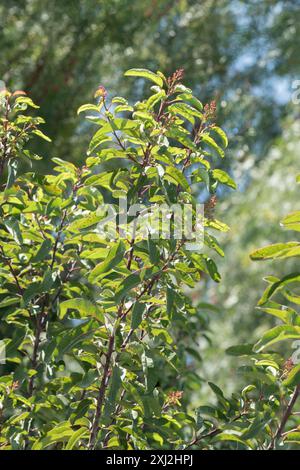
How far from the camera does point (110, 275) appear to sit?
1.69 m

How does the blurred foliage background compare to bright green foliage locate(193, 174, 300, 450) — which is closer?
bright green foliage locate(193, 174, 300, 450)

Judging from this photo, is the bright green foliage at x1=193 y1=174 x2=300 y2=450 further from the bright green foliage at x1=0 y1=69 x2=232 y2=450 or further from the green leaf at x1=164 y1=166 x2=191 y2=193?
the green leaf at x1=164 y1=166 x2=191 y2=193

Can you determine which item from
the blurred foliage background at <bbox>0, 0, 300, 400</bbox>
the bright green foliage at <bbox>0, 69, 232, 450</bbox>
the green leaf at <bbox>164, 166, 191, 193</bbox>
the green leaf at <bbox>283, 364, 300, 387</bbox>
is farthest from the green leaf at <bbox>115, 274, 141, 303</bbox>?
the blurred foliage background at <bbox>0, 0, 300, 400</bbox>

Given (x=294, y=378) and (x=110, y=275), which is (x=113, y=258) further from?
(x=294, y=378)

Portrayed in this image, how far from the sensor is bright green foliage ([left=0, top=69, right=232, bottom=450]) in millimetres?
1536

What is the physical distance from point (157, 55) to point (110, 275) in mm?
1979

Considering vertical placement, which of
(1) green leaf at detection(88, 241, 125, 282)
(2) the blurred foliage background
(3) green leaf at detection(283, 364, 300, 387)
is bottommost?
(3) green leaf at detection(283, 364, 300, 387)

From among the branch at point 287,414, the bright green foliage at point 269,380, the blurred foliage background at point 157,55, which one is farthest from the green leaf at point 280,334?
the blurred foliage background at point 157,55

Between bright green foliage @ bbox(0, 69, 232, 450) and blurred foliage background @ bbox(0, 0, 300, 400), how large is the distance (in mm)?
1439

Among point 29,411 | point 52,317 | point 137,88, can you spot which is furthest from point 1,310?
point 137,88

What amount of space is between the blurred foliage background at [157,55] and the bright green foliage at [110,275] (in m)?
1.44

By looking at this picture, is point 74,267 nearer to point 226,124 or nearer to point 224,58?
point 226,124

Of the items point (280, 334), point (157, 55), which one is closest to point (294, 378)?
point (280, 334)

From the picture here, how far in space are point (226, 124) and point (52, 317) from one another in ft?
4.84
